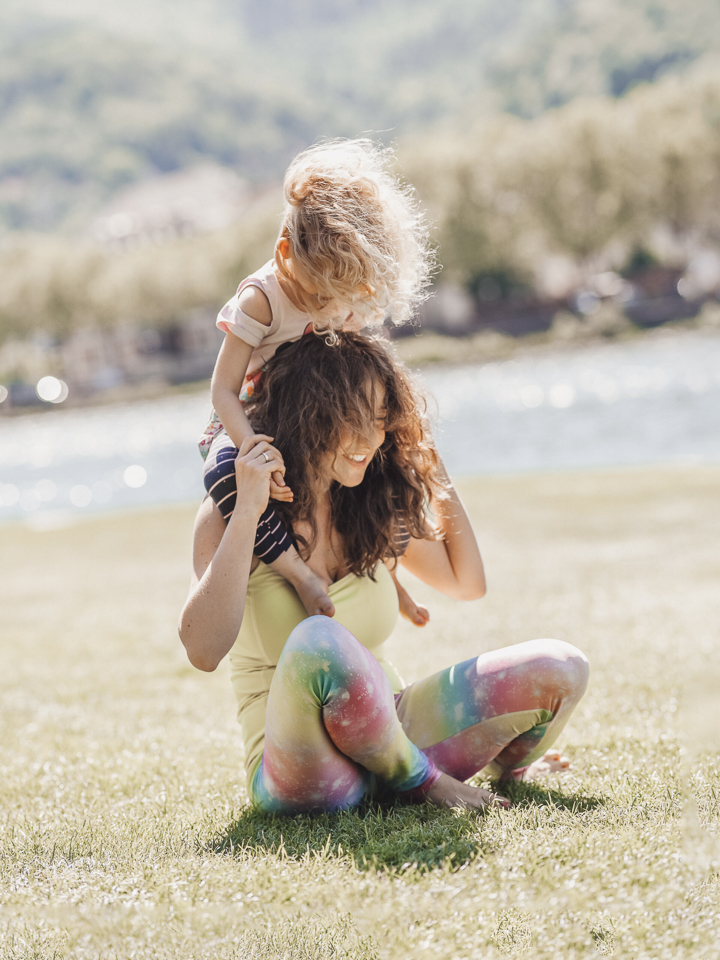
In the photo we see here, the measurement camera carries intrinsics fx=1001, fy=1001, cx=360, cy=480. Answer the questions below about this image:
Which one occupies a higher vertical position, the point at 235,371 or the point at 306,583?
the point at 235,371

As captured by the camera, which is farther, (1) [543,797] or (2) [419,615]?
(2) [419,615]

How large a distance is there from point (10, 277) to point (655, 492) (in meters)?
60.8

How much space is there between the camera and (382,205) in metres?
2.85


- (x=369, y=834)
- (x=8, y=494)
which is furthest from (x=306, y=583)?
(x=8, y=494)

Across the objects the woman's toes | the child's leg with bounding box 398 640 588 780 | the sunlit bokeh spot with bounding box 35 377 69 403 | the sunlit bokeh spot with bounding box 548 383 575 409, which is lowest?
the sunlit bokeh spot with bounding box 548 383 575 409

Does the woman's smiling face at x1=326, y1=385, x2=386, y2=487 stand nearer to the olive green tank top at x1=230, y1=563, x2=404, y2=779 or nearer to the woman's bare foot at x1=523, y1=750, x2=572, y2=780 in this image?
the olive green tank top at x1=230, y1=563, x2=404, y2=779

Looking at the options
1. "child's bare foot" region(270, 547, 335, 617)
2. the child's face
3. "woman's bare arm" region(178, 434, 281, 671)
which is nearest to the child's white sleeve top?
the child's face

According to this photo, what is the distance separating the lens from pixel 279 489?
2.71 m

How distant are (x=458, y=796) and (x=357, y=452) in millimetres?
989

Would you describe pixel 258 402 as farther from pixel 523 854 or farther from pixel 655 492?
pixel 655 492

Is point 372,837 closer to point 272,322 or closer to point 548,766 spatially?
point 548,766

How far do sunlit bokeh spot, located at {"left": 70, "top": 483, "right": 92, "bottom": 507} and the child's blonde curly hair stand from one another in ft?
58.9

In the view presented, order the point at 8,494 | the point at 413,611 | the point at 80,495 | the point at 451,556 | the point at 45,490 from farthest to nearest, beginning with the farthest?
1. the point at 45,490
2. the point at 8,494
3. the point at 80,495
4. the point at 413,611
5. the point at 451,556

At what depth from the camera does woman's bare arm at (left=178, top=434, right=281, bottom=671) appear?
2609 mm
